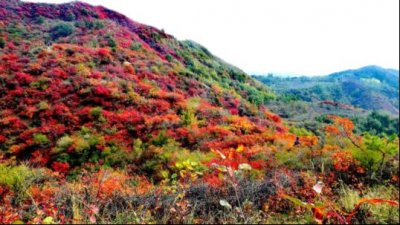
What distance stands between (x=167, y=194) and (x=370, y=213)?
2174mm

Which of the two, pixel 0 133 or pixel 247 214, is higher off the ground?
pixel 247 214

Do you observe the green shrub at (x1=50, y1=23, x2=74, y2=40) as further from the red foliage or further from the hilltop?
the red foliage

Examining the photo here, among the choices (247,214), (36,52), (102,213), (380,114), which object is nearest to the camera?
(247,214)

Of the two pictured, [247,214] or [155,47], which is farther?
[155,47]

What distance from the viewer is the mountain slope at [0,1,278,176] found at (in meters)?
13.5

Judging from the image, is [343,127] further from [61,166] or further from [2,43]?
[2,43]

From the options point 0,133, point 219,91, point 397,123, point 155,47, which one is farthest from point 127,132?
point 397,123

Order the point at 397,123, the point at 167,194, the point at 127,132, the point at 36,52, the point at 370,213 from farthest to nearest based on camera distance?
the point at 397,123 → the point at 36,52 → the point at 127,132 → the point at 167,194 → the point at 370,213

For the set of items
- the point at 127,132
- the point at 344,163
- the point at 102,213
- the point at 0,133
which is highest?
the point at 344,163

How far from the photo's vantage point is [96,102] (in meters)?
18.2

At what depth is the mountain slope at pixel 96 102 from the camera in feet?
44.2

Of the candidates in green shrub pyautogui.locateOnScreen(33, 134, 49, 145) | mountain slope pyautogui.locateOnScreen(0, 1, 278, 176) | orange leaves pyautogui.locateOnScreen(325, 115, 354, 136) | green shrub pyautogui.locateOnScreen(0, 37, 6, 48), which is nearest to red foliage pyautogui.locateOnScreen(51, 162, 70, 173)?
mountain slope pyautogui.locateOnScreen(0, 1, 278, 176)

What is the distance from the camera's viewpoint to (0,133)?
14625mm

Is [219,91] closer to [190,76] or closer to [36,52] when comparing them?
[190,76]
